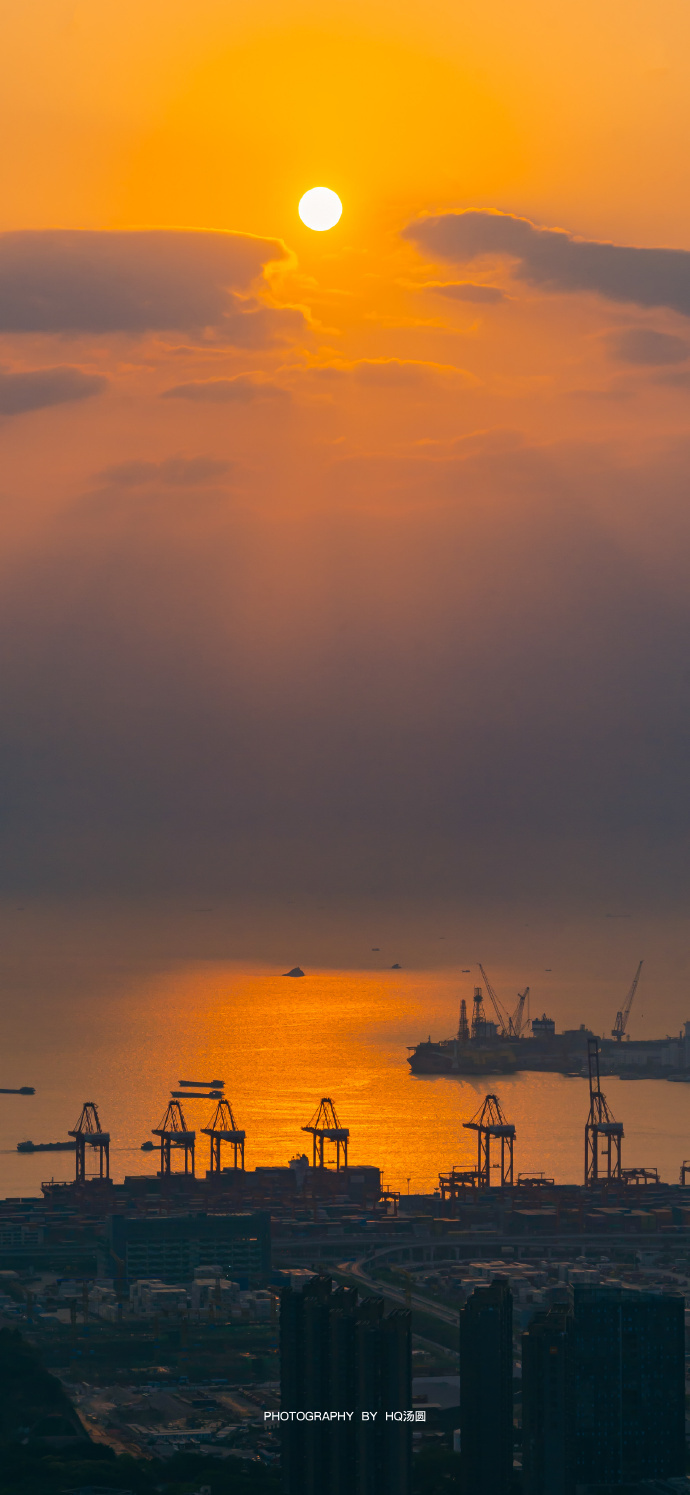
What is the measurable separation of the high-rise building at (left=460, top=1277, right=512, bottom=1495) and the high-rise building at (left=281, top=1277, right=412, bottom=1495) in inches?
33.6

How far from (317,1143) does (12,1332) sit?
18745 millimetres

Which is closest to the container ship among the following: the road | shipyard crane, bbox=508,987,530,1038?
shipyard crane, bbox=508,987,530,1038

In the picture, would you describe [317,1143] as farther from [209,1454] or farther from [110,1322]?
[209,1454]

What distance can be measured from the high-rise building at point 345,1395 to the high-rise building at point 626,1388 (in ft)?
4.74

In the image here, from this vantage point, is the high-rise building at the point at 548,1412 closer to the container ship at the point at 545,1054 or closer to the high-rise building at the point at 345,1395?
the high-rise building at the point at 345,1395

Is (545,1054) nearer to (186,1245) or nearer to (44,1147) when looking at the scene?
(44,1147)

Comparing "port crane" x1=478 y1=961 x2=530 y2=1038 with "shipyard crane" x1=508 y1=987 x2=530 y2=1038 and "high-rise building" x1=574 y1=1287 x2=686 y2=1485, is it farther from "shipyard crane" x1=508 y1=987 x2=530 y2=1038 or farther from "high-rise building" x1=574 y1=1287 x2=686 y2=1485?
"high-rise building" x1=574 y1=1287 x2=686 y2=1485

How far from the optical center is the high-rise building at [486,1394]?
1455 cm

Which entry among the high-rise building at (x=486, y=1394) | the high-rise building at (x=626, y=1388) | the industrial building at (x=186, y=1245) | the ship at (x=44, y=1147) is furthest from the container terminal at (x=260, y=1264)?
the ship at (x=44, y=1147)

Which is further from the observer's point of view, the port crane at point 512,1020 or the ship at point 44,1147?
the port crane at point 512,1020

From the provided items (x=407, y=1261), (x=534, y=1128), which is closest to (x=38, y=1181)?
(x=407, y=1261)

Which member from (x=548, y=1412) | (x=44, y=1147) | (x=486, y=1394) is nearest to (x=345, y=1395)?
(x=486, y=1394)

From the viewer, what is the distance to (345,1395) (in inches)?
555

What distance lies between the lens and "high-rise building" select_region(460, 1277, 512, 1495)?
47.7 feet
